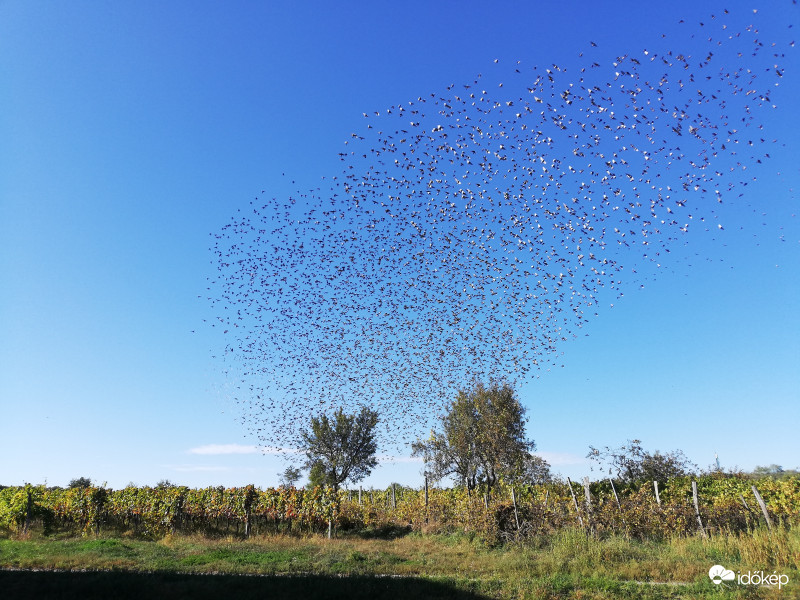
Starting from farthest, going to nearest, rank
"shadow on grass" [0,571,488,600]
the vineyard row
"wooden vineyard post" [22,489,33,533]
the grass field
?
"wooden vineyard post" [22,489,33,533] → the vineyard row → the grass field → "shadow on grass" [0,571,488,600]

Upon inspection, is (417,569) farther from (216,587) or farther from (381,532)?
(381,532)

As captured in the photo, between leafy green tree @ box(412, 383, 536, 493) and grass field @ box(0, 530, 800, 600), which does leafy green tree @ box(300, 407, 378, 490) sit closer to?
leafy green tree @ box(412, 383, 536, 493)

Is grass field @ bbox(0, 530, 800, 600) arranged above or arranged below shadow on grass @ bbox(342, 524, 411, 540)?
above

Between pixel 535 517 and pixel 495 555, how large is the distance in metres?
3.57

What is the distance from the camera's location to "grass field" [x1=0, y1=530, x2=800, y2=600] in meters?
10.9

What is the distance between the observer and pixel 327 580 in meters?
12.1

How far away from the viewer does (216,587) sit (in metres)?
11.3

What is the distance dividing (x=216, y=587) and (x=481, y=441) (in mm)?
26811

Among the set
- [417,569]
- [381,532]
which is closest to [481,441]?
[381,532]

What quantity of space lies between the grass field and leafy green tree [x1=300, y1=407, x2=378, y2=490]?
26.1 m

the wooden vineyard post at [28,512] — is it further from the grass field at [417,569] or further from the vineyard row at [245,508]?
the grass field at [417,569]

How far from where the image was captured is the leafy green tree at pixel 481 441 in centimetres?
3519

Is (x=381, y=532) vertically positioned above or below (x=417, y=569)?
below

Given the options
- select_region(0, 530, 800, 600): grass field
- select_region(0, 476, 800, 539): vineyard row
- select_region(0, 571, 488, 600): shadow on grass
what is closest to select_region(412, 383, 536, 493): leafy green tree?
select_region(0, 476, 800, 539): vineyard row
